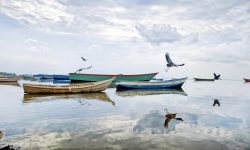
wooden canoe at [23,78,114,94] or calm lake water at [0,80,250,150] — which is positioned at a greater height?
wooden canoe at [23,78,114,94]

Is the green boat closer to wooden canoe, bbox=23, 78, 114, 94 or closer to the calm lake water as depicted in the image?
wooden canoe, bbox=23, 78, 114, 94

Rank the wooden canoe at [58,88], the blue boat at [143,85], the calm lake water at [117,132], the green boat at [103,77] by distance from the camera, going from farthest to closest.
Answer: the green boat at [103,77], the blue boat at [143,85], the wooden canoe at [58,88], the calm lake water at [117,132]

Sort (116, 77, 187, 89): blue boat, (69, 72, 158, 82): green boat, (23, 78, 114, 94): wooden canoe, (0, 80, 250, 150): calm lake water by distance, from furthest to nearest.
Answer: (69, 72, 158, 82): green boat → (116, 77, 187, 89): blue boat → (23, 78, 114, 94): wooden canoe → (0, 80, 250, 150): calm lake water

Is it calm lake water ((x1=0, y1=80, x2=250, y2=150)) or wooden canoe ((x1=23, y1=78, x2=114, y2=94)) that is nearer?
calm lake water ((x1=0, y1=80, x2=250, y2=150))

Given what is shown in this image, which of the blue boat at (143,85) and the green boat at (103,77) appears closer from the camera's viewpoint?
the blue boat at (143,85)

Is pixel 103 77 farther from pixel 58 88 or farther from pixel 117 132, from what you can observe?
pixel 117 132

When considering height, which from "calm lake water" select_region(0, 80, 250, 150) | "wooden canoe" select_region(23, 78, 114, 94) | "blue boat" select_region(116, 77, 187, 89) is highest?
"blue boat" select_region(116, 77, 187, 89)

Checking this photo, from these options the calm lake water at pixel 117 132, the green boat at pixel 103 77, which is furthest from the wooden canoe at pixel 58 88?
the green boat at pixel 103 77

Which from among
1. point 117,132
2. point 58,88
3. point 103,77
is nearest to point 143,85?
point 103,77

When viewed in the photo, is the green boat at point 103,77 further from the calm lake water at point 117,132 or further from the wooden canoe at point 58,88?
the calm lake water at point 117,132

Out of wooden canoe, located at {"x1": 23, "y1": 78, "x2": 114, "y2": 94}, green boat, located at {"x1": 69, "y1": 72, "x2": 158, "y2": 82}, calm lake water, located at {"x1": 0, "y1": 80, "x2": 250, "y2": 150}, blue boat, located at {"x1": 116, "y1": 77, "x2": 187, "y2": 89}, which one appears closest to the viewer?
calm lake water, located at {"x1": 0, "y1": 80, "x2": 250, "y2": 150}

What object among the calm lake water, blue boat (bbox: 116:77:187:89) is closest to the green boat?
blue boat (bbox: 116:77:187:89)

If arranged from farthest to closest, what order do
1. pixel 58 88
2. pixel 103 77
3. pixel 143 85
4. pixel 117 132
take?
pixel 103 77 < pixel 143 85 < pixel 58 88 < pixel 117 132

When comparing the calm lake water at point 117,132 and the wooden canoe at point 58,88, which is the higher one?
the wooden canoe at point 58,88
